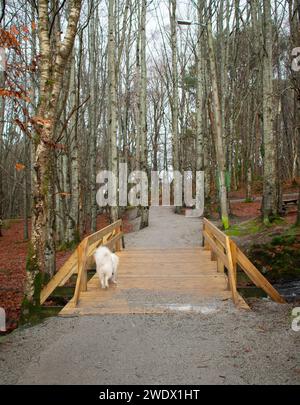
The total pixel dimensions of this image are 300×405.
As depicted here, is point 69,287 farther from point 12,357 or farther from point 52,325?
point 12,357

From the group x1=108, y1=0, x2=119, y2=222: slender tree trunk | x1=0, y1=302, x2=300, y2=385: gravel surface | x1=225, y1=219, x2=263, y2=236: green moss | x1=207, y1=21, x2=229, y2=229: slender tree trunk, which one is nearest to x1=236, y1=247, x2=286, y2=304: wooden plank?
x1=0, y1=302, x2=300, y2=385: gravel surface

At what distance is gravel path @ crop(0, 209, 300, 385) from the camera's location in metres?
4.36

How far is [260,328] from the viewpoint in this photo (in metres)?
5.74

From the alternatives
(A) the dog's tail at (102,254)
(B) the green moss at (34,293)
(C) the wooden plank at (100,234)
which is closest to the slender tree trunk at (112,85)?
(C) the wooden plank at (100,234)

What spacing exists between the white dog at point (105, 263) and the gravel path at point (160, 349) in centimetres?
171

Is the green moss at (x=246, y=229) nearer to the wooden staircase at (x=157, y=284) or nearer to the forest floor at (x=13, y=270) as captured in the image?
the wooden staircase at (x=157, y=284)

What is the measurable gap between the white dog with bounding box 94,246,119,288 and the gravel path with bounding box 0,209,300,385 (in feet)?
5.61

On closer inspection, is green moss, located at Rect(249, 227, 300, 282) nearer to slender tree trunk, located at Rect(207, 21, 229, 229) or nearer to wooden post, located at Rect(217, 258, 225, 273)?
wooden post, located at Rect(217, 258, 225, 273)

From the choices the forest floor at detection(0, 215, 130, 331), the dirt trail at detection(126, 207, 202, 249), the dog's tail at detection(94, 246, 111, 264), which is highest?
the dog's tail at detection(94, 246, 111, 264)

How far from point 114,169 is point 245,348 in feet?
36.5

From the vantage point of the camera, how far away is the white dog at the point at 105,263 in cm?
793

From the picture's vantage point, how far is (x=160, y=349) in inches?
199
